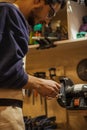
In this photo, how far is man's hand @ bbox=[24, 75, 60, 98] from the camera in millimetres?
A: 1342

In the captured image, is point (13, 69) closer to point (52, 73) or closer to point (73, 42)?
point (73, 42)

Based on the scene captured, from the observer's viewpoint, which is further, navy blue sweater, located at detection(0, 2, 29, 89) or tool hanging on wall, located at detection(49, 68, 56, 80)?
tool hanging on wall, located at detection(49, 68, 56, 80)

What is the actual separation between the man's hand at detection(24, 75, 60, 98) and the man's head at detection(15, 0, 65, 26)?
321mm

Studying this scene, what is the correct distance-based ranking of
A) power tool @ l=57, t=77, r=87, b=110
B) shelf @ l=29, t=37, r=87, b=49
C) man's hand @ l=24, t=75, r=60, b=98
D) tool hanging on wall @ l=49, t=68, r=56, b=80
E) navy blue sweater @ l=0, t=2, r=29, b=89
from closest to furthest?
1. navy blue sweater @ l=0, t=2, r=29, b=89
2. man's hand @ l=24, t=75, r=60, b=98
3. power tool @ l=57, t=77, r=87, b=110
4. shelf @ l=29, t=37, r=87, b=49
5. tool hanging on wall @ l=49, t=68, r=56, b=80

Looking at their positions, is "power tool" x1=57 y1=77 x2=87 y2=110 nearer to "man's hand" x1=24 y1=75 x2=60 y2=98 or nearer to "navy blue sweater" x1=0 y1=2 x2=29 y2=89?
"man's hand" x1=24 y1=75 x2=60 y2=98

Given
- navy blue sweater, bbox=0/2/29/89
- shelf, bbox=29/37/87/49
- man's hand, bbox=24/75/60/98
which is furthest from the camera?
shelf, bbox=29/37/87/49

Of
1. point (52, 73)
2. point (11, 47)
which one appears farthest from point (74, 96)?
point (11, 47)

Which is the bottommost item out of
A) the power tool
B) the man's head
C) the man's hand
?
the power tool

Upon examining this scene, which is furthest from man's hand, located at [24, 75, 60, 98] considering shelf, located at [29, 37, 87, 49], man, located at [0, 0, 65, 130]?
shelf, located at [29, 37, 87, 49]

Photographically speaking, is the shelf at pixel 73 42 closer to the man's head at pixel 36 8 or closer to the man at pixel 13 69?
the man's head at pixel 36 8

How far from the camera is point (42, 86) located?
1.39 meters

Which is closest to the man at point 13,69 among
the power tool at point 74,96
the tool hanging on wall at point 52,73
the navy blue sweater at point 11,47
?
the navy blue sweater at point 11,47

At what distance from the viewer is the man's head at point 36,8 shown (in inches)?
56.7

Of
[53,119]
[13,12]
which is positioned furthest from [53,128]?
[13,12]
